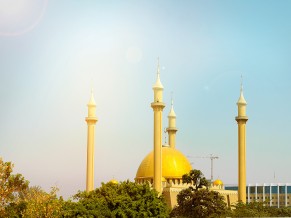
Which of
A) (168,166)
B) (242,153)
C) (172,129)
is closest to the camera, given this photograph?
(242,153)

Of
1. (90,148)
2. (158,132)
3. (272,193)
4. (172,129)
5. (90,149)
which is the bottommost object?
(272,193)

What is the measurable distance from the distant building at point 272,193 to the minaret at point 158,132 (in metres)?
84.4

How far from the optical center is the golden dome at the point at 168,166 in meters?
58.8

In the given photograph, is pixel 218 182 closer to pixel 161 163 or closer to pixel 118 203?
pixel 161 163

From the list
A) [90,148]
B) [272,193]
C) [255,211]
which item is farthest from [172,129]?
[272,193]

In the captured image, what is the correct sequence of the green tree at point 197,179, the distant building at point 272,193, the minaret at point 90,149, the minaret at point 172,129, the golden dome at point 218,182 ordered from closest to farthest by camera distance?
the green tree at point 197,179, the minaret at point 90,149, the golden dome at point 218,182, the minaret at point 172,129, the distant building at point 272,193

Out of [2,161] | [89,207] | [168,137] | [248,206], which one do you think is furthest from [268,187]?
[2,161]

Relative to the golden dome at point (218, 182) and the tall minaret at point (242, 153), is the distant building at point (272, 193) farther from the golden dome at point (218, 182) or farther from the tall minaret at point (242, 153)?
the tall minaret at point (242, 153)

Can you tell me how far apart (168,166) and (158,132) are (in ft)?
30.5

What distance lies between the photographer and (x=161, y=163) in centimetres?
5069

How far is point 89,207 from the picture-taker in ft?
125

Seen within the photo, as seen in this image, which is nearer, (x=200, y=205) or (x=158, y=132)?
(x=200, y=205)

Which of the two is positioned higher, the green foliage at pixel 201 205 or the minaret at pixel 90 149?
the minaret at pixel 90 149

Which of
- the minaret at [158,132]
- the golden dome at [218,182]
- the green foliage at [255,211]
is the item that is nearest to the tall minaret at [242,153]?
the green foliage at [255,211]
